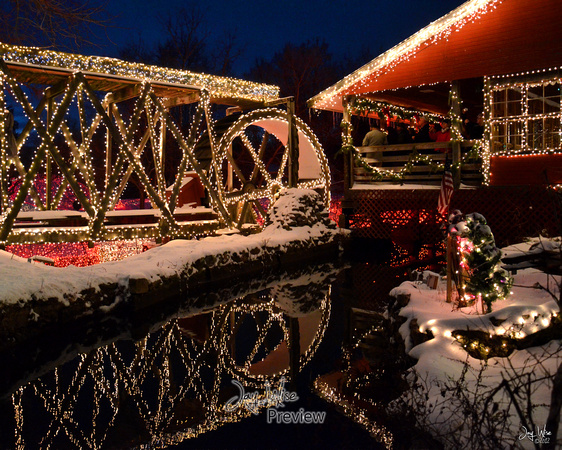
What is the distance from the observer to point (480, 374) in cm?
378

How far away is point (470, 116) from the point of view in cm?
2184

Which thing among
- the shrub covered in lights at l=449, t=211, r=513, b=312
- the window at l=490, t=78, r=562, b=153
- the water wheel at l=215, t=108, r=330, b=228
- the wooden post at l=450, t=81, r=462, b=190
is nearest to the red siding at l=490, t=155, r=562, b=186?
the window at l=490, t=78, r=562, b=153

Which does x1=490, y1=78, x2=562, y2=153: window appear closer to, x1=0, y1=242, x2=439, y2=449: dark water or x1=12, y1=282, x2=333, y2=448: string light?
x1=0, y1=242, x2=439, y2=449: dark water

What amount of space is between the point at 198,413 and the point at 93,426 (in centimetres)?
85

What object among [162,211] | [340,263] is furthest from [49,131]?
[340,263]

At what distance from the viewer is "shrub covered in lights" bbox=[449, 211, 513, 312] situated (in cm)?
529

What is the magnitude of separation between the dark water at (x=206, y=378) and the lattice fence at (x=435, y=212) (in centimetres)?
535

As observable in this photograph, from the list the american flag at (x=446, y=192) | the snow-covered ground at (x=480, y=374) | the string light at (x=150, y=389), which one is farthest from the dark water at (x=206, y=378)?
the american flag at (x=446, y=192)

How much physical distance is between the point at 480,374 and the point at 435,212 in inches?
408

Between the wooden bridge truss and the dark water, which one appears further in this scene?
the wooden bridge truss

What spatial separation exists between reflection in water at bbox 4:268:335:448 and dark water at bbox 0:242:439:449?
2 cm

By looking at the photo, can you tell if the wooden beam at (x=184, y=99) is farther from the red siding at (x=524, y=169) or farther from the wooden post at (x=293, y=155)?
the red siding at (x=524, y=169)

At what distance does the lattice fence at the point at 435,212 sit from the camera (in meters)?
11.6

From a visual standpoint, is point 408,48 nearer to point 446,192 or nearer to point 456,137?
point 456,137
